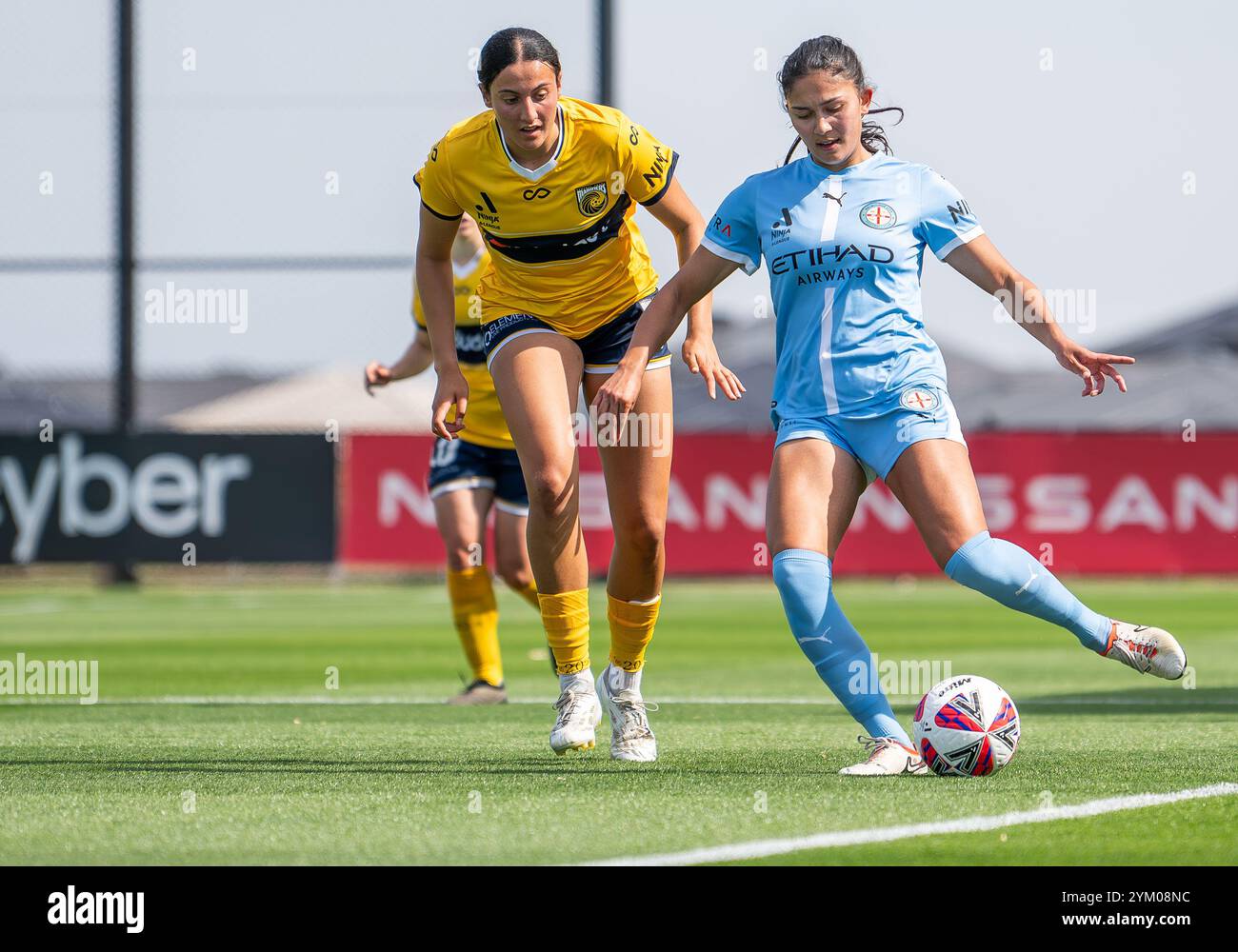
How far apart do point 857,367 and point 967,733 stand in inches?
43.0

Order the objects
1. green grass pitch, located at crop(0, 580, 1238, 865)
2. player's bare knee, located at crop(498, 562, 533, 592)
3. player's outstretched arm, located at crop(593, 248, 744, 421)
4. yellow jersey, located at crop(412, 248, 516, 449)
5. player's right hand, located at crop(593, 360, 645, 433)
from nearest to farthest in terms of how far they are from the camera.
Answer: green grass pitch, located at crop(0, 580, 1238, 865) < player's right hand, located at crop(593, 360, 645, 433) < player's outstretched arm, located at crop(593, 248, 744, 421) < yellow jersey, located at crop(412, 248, 516, 449) < player's bare knee, located at crop(498, 562, 533, 592)

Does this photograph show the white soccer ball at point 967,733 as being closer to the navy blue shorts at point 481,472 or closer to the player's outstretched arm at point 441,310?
the player's outstretched arm at point 441,310

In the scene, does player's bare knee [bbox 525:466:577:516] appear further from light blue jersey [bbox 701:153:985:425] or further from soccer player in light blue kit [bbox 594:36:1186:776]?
light blue jersey [bbox 701:153:985:425]

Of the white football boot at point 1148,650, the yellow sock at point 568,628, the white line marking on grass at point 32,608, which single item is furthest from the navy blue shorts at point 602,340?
the white line marking on grass at point 32,608

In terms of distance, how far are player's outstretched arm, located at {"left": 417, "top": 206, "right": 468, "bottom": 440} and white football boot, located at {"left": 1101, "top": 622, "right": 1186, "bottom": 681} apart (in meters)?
2.19

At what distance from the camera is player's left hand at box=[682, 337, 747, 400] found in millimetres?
6000

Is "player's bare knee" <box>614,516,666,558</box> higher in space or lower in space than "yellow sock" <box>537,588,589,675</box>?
higher

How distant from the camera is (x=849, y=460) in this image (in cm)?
577

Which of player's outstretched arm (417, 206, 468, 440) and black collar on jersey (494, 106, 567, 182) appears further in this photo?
player's outstretched arm (417, 206, 468, 440)

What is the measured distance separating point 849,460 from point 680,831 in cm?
159

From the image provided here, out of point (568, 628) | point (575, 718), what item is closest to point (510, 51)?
point (568, 628)

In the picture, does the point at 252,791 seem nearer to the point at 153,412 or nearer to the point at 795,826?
the point at 795,826

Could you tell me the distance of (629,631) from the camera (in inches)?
254

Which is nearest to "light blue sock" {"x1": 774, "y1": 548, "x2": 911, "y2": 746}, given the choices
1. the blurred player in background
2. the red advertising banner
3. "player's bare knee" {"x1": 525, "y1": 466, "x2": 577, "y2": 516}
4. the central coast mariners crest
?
"player's bare knee" {"x1": 525, "y1": 466, "x2": 577, "y2": 516}
